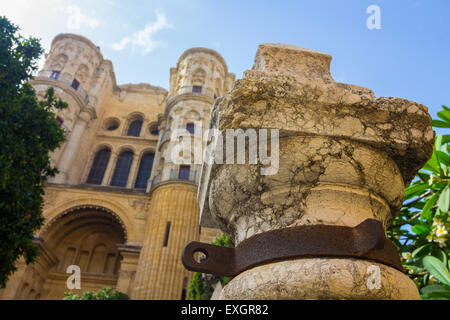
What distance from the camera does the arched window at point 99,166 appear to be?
1881 cm

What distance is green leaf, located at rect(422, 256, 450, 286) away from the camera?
2520 mm

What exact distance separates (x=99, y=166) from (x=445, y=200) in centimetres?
1868

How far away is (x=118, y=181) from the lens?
61.3 ft

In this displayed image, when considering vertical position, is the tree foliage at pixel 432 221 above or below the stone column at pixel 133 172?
below

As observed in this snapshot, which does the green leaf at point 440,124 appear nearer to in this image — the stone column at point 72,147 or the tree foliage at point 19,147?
the tree foliage at point 19,147

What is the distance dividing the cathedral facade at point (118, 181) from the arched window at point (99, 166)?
0.19 ft

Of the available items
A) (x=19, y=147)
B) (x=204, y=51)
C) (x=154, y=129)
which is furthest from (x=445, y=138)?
(x=154, y=129)

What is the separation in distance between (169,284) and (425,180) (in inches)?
414

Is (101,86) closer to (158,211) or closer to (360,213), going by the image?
(158,211)

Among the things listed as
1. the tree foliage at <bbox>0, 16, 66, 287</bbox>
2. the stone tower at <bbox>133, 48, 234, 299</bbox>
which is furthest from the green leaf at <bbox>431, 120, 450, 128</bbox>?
the stone tower at <bbox>133, 48, 234, 299</bbox>

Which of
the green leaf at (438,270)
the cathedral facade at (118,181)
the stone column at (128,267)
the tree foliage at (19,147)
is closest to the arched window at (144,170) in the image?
the cathedral facade at (118,181)

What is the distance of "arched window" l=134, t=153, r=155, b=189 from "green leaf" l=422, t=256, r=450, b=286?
1684 centimetres

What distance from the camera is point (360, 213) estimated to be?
49.4 inches
